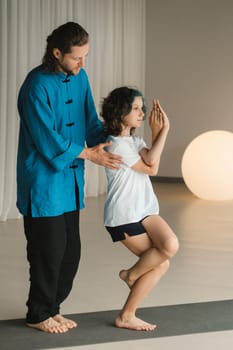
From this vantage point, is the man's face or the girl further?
the girl

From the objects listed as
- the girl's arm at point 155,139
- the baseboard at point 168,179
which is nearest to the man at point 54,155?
the girl's arm at point 155,139

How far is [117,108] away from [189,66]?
5.22 meters

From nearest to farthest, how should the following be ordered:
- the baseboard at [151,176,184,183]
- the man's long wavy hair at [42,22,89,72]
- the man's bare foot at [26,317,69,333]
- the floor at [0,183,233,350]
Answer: the man's long wavy hair at [42,22,89,72] < the man's bare foot at [26,317,69,333] < the floor at [0,183,233,350] < the baseboard at [151,176,184,183]

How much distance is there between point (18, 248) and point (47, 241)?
1952 mm

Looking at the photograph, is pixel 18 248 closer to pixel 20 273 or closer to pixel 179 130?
pixel 20 273

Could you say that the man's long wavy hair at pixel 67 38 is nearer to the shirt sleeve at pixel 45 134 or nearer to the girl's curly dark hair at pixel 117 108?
the shirt sleeve at pixel 45 134

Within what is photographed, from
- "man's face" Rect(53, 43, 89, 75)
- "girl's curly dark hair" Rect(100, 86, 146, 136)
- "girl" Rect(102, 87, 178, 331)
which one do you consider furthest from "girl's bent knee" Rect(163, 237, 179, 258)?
"man's face" Rect(53, 43, 89, 75)

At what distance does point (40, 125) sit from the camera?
124 inches

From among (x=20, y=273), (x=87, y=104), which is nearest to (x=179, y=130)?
(x=20, y=273)

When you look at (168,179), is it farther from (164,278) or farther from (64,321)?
(64,321)

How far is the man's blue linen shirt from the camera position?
3.16 metres

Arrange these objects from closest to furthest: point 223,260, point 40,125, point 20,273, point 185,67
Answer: point 40,125 < point 20,273 < point 223,260 < point 185,67

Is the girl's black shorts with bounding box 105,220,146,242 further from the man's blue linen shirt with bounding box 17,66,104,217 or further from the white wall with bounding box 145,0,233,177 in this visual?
the white wall with bounding box 145,0,233,177

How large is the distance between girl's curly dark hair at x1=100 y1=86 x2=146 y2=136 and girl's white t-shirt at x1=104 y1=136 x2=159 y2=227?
0.16ft
